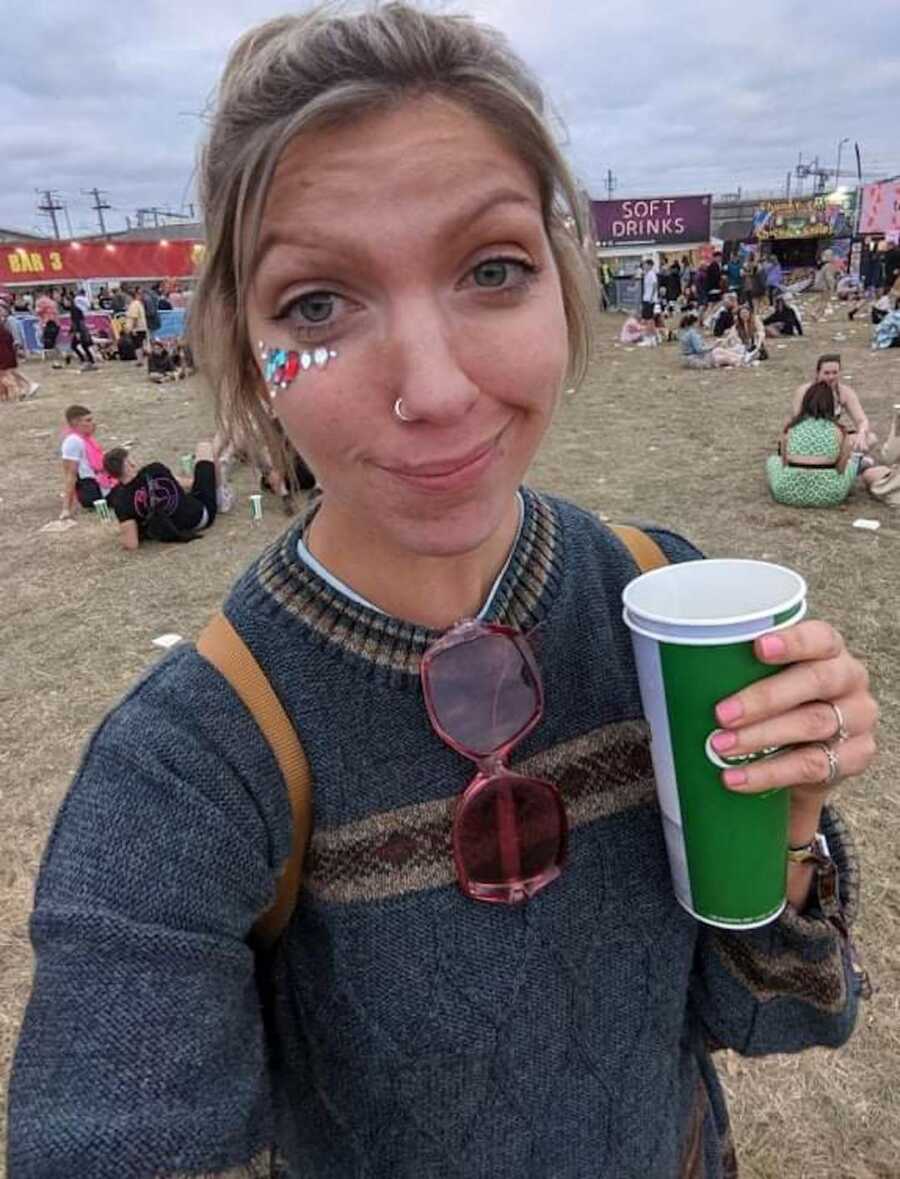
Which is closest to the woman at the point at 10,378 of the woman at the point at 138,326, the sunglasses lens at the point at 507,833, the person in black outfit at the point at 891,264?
the woman at the point at 138,326

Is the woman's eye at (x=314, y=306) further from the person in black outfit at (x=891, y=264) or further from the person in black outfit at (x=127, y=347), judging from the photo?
the person in black outfit at (x=891, y=264)

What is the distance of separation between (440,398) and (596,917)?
2.13 ft

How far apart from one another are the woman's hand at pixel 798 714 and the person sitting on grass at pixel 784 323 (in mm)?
17441

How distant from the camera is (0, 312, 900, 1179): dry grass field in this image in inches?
90.5

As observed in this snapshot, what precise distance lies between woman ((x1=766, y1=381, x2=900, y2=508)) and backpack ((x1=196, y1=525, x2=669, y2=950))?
249 inches

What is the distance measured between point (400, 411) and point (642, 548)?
50cm

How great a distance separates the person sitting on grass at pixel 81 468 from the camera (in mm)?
7730

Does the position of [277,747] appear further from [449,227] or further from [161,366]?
[161,366]

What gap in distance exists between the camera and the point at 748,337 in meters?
14.0

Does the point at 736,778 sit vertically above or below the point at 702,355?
above

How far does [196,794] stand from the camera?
0.79 m

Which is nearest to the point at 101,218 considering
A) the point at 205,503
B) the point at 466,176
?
the point at 205,503

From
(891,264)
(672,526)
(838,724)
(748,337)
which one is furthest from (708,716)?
(891,264)

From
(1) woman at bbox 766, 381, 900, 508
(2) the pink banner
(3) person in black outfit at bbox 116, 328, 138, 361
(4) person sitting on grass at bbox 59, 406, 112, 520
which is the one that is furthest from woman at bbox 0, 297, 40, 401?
A: (2) the pink banner
